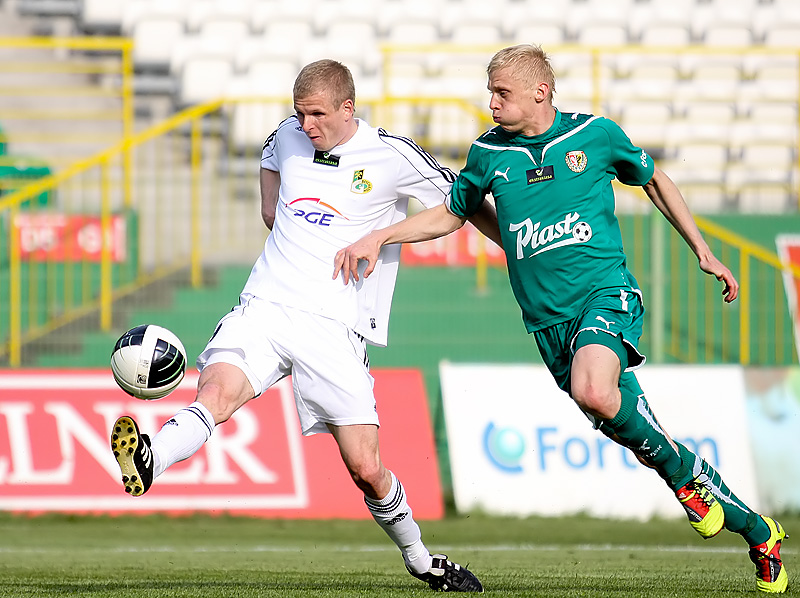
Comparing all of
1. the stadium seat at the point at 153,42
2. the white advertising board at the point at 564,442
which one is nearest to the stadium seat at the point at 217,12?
the stadium seat at the point at 153,42

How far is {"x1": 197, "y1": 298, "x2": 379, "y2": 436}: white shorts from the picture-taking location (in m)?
5.41

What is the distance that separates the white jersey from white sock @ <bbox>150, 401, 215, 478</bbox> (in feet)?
2.43

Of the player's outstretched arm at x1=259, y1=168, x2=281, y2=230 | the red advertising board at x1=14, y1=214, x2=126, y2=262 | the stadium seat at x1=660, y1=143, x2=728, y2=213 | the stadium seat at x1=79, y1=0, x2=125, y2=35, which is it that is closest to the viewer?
the player's outstretched arm at x1=259, y1=168, x2=281, y2=230

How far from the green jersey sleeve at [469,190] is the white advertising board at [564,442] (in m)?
4.73

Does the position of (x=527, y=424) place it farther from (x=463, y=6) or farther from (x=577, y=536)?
(x=463, y=6)

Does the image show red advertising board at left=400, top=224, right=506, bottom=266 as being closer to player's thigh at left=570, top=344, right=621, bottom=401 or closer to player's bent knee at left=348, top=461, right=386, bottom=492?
player's bent knee at left=348, top=461, right=386, bottom=492

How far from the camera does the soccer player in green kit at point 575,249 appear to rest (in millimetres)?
5301

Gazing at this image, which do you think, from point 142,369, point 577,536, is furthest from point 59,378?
point 142,369

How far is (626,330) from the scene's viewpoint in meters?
5.31

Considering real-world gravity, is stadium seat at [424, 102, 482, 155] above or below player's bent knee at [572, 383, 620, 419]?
above

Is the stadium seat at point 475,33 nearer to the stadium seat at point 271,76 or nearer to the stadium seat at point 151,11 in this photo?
the stadium seat at point 271,76

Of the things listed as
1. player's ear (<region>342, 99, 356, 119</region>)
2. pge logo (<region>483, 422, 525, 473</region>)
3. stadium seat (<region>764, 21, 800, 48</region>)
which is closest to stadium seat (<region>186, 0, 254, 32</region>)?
stadium seat (<region>764, 21, 800, 48</region>)

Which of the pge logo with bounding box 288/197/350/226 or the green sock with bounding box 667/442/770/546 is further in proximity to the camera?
the pge logo with bounding box 288/197/350/226

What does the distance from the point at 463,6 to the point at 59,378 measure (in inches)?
341
